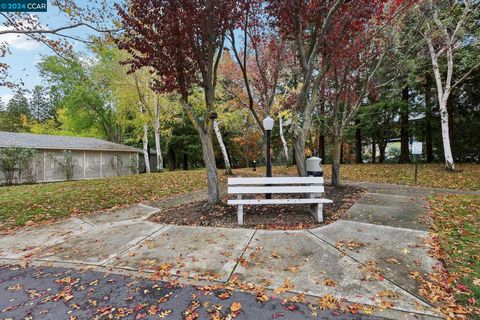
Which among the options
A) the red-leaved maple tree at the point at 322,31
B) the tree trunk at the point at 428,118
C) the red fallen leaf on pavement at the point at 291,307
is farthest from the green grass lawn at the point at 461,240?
the tree trunk at the point at 428,118

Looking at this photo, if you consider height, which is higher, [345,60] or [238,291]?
[345,60]

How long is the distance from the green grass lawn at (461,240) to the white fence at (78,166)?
17.9 meters

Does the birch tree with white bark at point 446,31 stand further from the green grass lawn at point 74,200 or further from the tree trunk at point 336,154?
the green grass lawn at point 74,200

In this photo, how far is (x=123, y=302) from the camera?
2.40m

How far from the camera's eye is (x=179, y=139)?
22.0 m

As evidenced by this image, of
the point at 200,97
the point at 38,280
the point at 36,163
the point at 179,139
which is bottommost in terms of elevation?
the point at 38,280

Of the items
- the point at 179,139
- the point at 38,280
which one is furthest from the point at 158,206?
the point at 179,139

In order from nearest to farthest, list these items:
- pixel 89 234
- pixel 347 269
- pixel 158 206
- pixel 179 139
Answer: pixel 347 269, pixel 89 234, pixel 158 206, pixel 179 139

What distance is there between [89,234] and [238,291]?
11.5 ft

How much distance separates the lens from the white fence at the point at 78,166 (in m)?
13.6

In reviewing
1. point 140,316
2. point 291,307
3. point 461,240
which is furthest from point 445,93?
point 140,316

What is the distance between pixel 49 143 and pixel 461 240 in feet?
64.3

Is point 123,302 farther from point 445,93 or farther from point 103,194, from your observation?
point 445,93

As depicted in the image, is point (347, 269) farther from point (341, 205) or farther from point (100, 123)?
point (100, 123)
